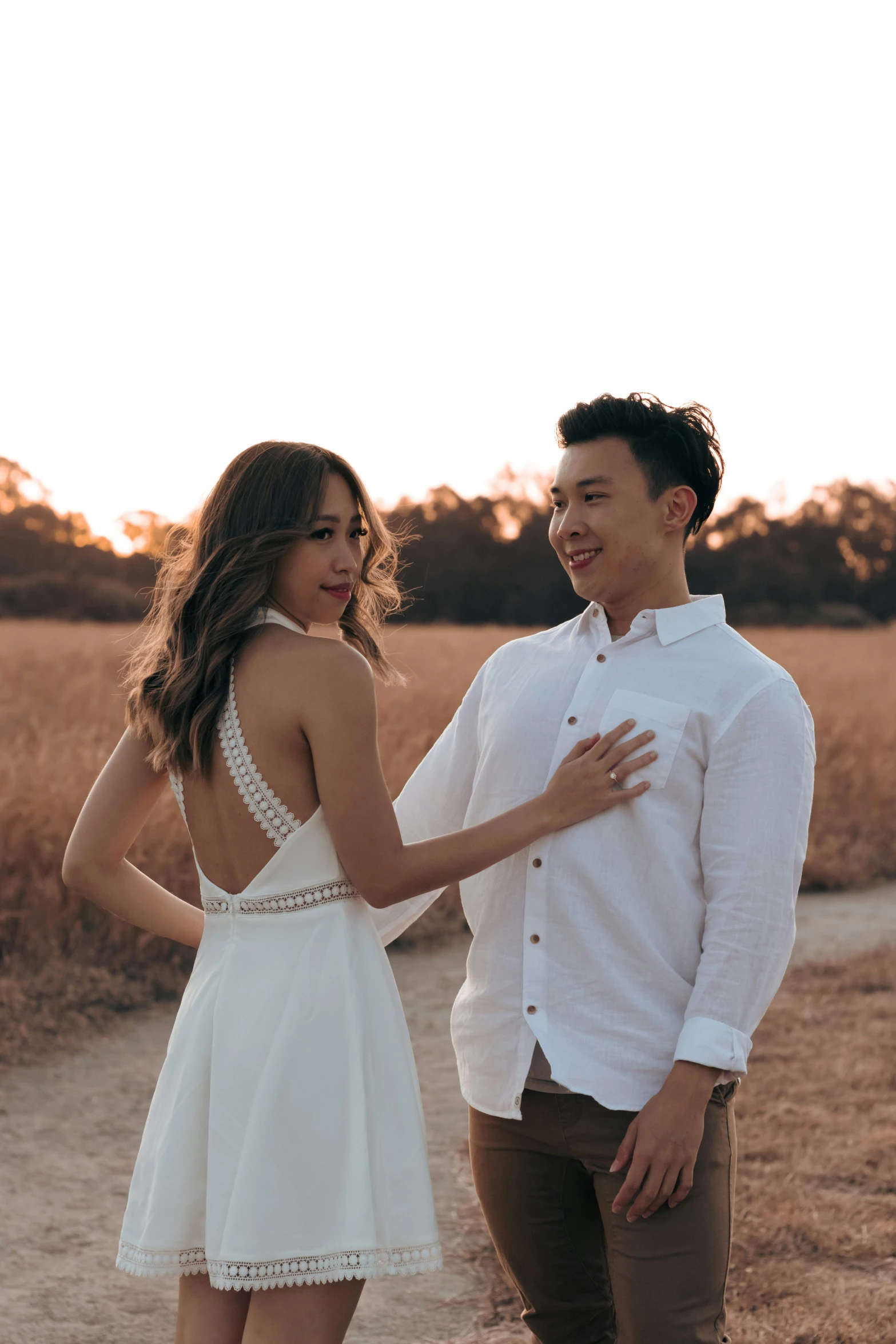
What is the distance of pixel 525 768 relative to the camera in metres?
2.03

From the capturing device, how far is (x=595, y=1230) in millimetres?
2064

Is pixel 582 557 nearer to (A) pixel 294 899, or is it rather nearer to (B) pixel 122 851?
(A) pixel 294 899

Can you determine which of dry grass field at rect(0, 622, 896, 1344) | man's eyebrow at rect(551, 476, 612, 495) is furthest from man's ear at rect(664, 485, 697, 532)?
dry grass field at rect(0, 622, 896, 1344)

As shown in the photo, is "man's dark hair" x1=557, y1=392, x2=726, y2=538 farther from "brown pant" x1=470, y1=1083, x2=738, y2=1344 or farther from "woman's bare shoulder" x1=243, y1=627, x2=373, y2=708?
"brown pant" x1=470, y1=1083, x2=738, y2=1344

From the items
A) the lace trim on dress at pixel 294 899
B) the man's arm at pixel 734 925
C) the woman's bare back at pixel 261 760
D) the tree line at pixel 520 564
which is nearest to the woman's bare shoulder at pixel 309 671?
the woman's bare back at pixel 261 760

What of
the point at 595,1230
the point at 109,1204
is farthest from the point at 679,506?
the point at 109,1204

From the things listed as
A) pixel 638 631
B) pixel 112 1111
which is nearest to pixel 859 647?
pixel 112 1111

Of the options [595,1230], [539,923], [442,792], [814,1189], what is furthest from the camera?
[814,1189]

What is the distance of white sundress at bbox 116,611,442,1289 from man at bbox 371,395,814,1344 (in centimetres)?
25

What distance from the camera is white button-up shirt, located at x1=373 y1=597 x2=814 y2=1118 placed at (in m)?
1.80

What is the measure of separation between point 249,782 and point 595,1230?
3.37 ft

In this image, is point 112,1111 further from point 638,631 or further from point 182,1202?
point 638,631

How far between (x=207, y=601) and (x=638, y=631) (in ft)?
2.38

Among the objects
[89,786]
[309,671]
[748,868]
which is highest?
[309,671]
